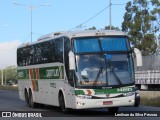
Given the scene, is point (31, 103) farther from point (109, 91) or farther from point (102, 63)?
point (109, 91)

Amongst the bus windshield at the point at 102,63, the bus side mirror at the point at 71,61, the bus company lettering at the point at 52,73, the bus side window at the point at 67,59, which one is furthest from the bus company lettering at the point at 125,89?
the bus company lettering at the point at 52,73

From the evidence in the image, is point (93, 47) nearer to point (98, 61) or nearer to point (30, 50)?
point (98, 61)

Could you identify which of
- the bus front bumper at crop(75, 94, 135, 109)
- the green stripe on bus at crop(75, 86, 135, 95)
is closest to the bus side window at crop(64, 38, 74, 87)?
the green stripe on bus at crop(75, 86, 135, 95)

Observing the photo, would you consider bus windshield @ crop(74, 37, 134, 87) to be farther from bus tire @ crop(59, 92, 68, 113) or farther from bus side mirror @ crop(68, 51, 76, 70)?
bus tire @ crop(59, 92, 68, 113)

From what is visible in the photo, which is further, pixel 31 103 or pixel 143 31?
pixel 143 31

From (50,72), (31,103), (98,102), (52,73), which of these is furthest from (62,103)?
(31,103)

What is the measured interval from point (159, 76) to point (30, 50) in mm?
24062

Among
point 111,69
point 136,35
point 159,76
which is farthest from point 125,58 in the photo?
point 136,35

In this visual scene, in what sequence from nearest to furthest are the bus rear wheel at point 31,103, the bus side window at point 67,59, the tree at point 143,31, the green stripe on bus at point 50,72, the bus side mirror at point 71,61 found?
1. the bus side mirror at point 71,61
2. the bus side window at point 67,59
3. the green stripe on bus at point 50,72
4. the bus rear wheel at point 31,103
5. the tree at point 143,31

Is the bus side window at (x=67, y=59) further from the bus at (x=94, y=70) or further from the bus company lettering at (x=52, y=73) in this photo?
the bus company lettering at (x=52, y=73)

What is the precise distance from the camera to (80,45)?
17.4 metres

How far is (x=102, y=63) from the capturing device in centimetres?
1711

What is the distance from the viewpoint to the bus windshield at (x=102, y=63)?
667 inches

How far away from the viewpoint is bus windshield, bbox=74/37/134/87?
16938 millimetres
